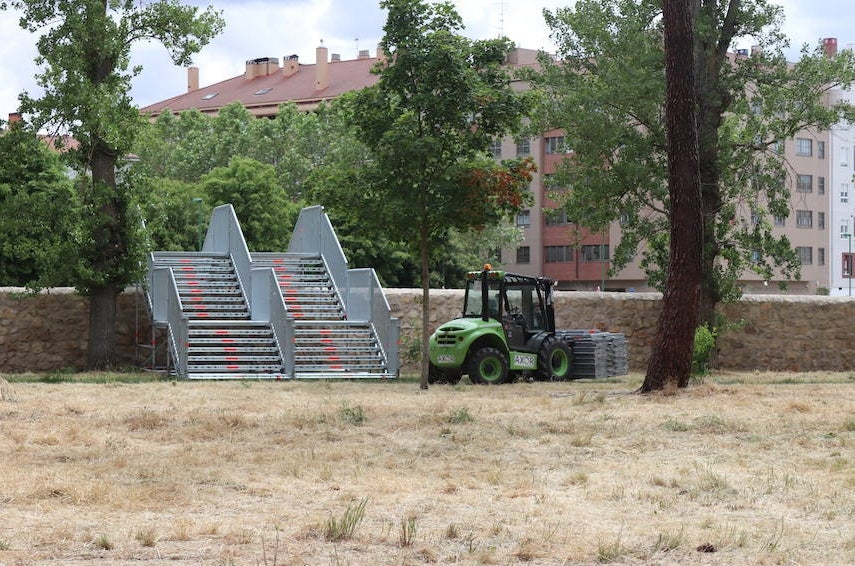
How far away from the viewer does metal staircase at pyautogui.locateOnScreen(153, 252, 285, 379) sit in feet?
89.4

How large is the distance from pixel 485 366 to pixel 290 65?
273 ft

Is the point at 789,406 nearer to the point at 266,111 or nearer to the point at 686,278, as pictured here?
the point at 686,278

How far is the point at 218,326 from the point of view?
93.7 feet

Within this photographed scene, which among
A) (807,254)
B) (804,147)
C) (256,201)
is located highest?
(804,147)

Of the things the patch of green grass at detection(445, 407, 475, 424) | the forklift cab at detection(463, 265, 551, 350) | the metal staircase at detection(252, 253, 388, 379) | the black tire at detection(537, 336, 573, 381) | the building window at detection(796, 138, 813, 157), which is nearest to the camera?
the patch of green grass at detection(445, 407, 475, 424)

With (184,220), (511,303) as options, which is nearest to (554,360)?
(511,303)

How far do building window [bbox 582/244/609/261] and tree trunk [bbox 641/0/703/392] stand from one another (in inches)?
2593

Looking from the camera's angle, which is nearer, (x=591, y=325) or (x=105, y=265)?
(x=105, y=265)

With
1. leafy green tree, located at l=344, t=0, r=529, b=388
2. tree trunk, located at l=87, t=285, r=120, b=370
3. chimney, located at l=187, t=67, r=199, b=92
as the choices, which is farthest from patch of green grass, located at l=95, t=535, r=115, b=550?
chimney, located at l=187, t=67, r=199, b=92

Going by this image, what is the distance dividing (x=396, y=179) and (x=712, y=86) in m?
9.18

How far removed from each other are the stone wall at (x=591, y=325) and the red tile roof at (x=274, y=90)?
6362 cm

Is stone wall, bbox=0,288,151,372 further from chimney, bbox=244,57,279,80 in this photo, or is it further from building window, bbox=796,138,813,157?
chimney, bbox=244,57,279,80

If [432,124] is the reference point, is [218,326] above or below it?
below

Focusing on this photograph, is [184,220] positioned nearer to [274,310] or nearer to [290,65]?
[274,310]
